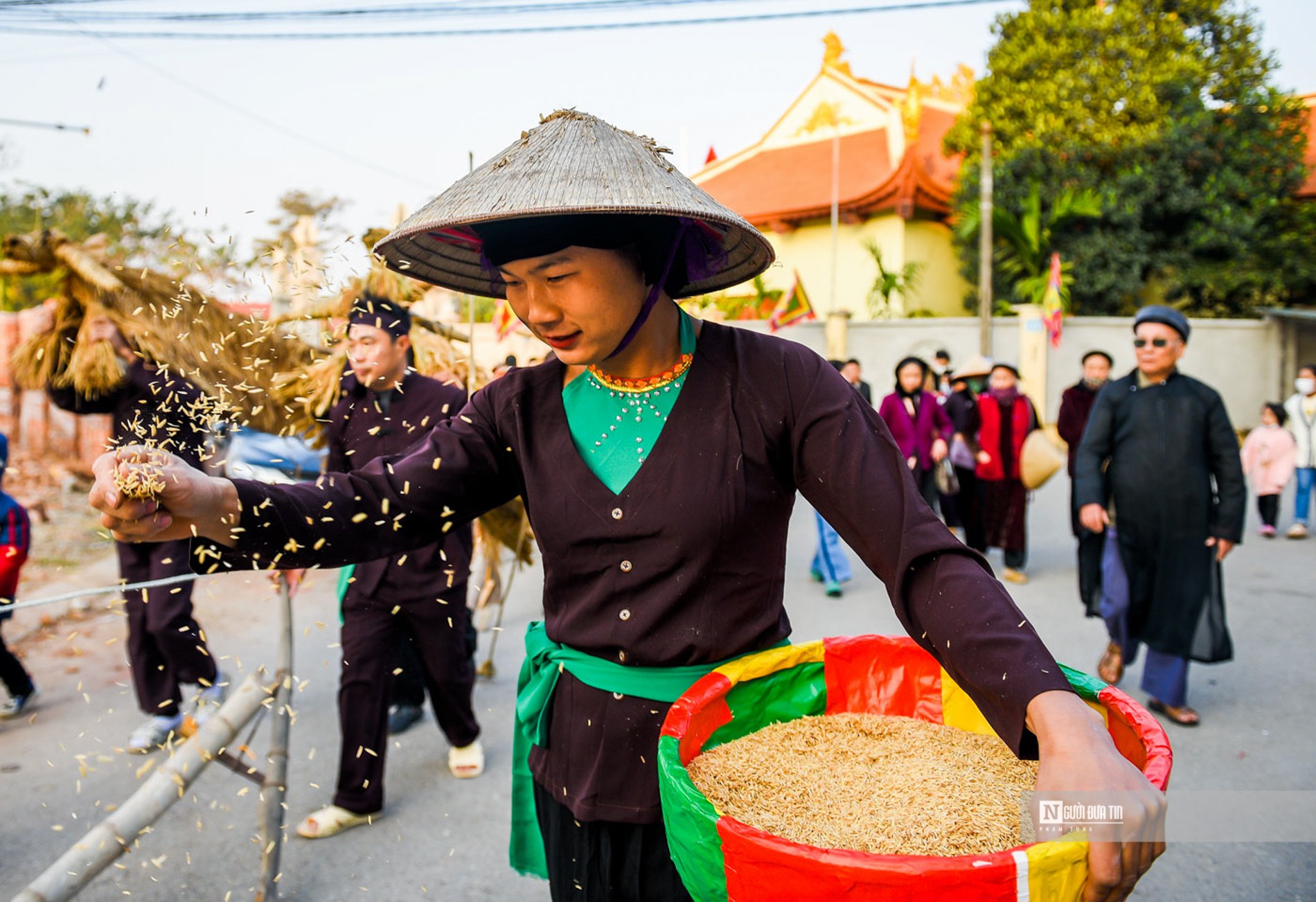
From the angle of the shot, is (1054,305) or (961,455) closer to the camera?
(961,455)

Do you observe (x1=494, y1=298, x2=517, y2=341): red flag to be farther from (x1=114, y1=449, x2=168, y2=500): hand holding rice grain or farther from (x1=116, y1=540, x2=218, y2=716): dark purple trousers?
(x1=114, y1=449, x2=168, y2=500): hand holding rice grain

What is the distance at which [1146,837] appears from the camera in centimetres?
105

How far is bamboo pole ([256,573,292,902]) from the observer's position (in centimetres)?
272

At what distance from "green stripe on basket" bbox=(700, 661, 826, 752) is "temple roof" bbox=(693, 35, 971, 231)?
59.4ft

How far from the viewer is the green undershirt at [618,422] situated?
167 centimetres

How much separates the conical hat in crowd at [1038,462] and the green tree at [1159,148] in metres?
11.7

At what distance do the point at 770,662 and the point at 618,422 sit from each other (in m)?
0.51

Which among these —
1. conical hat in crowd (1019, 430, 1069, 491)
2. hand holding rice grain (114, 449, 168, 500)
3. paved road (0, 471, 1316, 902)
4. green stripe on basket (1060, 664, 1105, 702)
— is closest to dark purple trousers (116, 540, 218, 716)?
paved road (0, 471, 1316, 902)

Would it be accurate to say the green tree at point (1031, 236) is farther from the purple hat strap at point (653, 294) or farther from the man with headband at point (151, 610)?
the purple hat strap at point (653, 294)

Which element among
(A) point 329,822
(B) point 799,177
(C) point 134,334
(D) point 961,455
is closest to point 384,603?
(A) point 329,822

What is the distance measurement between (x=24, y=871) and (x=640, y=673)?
275cm

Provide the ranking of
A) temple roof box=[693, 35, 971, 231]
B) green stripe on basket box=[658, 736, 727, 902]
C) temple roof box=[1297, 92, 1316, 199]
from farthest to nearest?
temple roof box=[693, 35, 971, 231] → temple roof box=[1297, 92, 1316, 199] → green stripe on basket box=[658, 736, 727, 902]

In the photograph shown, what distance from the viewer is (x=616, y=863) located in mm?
1732

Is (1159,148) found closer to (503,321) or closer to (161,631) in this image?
(503,321)
